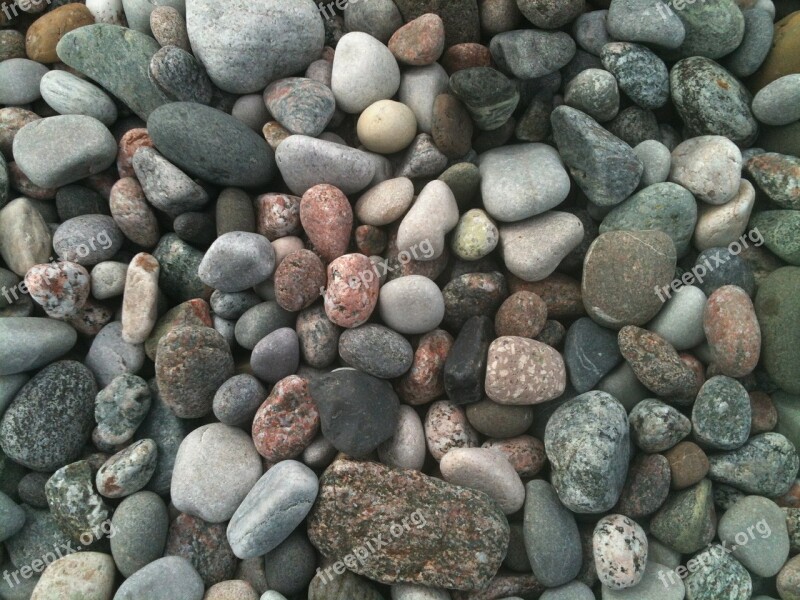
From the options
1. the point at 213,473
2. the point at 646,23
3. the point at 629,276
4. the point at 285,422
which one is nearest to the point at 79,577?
the point at 213,473

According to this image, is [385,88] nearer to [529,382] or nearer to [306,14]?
[306,14]

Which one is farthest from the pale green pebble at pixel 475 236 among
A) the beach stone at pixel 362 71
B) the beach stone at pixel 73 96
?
the beach stone at pixel 73 96

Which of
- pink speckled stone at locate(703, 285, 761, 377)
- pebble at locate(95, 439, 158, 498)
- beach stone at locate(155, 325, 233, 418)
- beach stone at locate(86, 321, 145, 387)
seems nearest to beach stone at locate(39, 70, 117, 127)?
beach stone at locate(86, 321, 145, 387)

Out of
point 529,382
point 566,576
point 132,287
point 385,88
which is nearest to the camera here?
point 566,576

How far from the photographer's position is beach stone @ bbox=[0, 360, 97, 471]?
2254mm

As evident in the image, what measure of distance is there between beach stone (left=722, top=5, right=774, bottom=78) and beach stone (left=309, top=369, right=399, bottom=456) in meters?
2.17

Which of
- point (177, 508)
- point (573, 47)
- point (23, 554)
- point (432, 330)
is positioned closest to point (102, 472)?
point (177, 508)

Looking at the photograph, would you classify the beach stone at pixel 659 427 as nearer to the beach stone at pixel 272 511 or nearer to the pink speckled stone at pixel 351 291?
the pink speckled stone at pixel 351 291

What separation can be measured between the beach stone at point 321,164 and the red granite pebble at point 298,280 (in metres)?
0.32

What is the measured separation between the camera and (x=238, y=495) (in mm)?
2203

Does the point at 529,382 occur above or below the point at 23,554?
above

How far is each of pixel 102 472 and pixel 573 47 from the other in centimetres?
253

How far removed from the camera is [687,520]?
2.11 m

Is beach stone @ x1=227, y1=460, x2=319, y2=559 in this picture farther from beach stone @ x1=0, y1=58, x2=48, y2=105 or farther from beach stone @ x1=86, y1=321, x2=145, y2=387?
beach stone @ x1=0, y1=58, x2=48, y2=105
